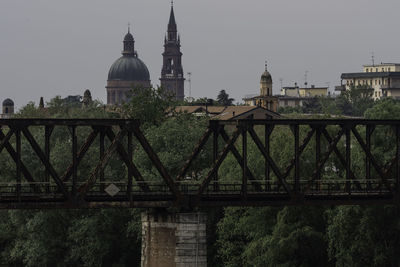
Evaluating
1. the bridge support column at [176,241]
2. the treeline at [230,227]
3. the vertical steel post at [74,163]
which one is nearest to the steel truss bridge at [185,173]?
the vertical steel post at [74,163]

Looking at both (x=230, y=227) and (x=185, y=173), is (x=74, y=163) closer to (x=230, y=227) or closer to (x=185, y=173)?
(x=185, y=173)

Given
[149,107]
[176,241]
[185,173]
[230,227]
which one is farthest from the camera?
[149,107]

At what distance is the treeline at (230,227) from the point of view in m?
87.8

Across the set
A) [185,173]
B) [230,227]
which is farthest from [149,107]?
[185,173]

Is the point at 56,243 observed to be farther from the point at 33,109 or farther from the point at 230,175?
the point at 33,109

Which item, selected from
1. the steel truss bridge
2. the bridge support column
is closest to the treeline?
the steel truss bridge

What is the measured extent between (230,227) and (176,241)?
23558 mm

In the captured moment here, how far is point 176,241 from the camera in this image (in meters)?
72.9

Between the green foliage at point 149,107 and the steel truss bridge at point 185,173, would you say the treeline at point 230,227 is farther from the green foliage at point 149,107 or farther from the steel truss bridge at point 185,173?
the green foliage at point 149,107

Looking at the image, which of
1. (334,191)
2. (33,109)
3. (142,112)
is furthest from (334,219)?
(33,109)

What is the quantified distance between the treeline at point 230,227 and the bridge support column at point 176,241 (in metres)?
16.3

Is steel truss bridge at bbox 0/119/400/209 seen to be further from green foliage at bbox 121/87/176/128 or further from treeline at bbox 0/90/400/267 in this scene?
green foliage at bbox 121/87/176/128

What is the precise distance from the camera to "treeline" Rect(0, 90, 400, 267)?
8781cm

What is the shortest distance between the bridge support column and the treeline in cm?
1626
